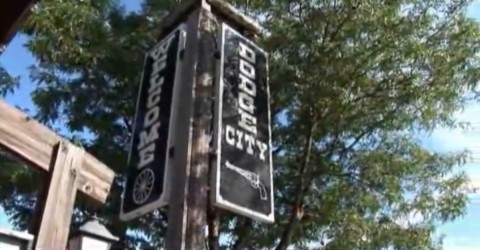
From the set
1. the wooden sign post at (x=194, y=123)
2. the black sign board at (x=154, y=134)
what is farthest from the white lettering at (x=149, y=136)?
the wooden sign post at (x=194, y=123)

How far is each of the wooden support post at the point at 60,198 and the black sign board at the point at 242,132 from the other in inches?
22.0

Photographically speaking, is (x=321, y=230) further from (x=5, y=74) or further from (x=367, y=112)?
(x=5, y=74)

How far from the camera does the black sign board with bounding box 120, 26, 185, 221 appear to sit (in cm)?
251

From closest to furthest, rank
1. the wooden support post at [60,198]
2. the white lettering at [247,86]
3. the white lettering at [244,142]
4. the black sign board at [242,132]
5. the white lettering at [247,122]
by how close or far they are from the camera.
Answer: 1. the wooden support post at [60,198]
2. the black sign board at [242,132]
3. the white lettering at [244,142]
4. the white lettering at [247,122]
5. the white lettering at [247,86]

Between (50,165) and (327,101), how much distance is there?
2967 mm

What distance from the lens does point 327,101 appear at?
4820 millimetres

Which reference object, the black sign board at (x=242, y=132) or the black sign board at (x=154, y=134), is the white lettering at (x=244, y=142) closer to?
the black sign board at (x=242, y=132)

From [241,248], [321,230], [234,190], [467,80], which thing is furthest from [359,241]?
[234,190]

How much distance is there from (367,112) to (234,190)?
8.86 ft

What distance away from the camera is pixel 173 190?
2.46m

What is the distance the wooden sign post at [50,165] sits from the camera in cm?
211

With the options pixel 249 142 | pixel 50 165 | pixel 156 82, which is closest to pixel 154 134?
pixel 156 82

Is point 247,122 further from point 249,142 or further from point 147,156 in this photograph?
point 147,156

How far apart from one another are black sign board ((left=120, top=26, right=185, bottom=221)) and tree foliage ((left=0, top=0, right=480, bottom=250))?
185 centimetres
